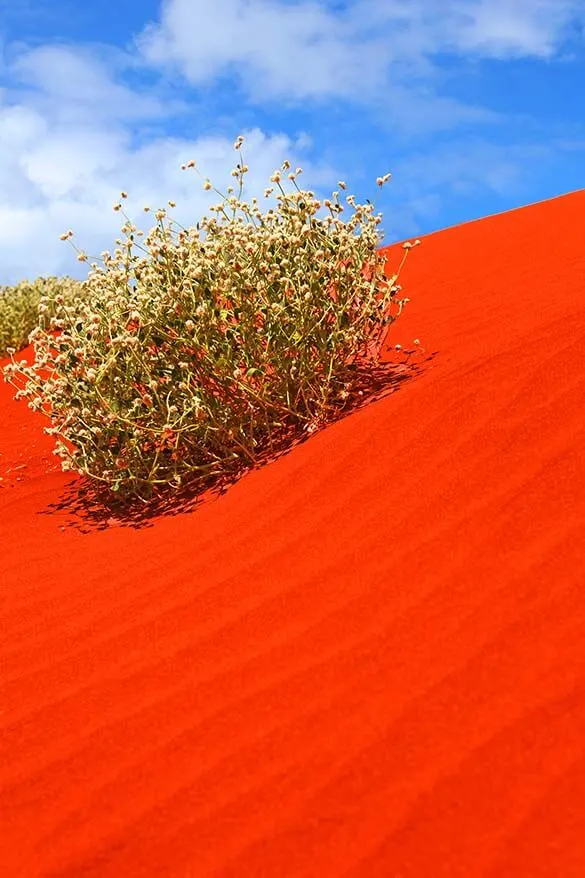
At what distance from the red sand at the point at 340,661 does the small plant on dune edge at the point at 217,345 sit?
0.42 meters

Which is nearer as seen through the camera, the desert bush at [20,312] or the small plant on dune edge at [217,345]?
the small plant on dune edge at [217,345]

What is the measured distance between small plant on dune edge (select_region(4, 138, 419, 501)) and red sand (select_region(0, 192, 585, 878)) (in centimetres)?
42

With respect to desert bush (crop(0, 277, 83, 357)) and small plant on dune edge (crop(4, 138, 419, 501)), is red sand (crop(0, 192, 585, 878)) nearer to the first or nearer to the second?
small plant on dune edge (crop(4, 138, 419, 501))

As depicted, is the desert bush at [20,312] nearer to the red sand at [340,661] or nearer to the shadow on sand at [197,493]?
the shadow on sand at [197,493]

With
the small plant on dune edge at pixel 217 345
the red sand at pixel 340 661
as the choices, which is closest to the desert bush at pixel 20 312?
the small plant on dune edge at pixel 217 345

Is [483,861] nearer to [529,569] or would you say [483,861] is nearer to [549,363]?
[529,569]

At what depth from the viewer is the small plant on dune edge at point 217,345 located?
4.29m

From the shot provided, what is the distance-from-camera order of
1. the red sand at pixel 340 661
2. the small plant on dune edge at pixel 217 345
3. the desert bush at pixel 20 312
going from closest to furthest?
the red sand at pixel 340 661 → the small plant on dune edge at pixel 217 345 → the desert bush at pixel 20 312

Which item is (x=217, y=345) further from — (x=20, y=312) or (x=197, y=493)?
(x=20, y=312)

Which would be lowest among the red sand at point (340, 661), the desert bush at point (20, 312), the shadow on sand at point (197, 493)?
the red sand at point (340, 661)

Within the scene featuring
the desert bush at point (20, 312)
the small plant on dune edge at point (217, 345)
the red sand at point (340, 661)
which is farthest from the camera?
the desert bush at point (20, 312)

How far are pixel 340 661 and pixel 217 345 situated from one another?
2.22 meters

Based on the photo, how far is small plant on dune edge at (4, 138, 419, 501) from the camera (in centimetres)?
429

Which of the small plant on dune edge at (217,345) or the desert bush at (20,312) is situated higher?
the desert bush at (20,312)
